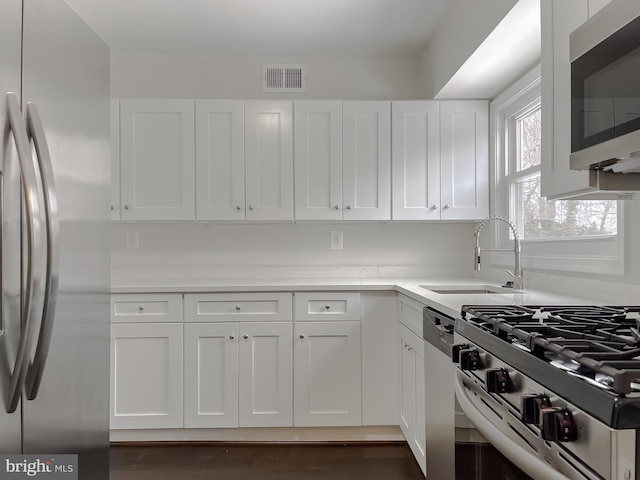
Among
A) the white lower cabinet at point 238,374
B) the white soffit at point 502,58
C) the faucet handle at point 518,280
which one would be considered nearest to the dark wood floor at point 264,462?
the white lower cabinet at point 238,374

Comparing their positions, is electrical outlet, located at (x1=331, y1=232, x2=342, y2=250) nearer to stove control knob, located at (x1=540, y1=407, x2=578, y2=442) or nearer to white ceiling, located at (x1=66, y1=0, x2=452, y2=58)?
white ceiling, located at (x1=66, y1=0, x2=452, y2=58)

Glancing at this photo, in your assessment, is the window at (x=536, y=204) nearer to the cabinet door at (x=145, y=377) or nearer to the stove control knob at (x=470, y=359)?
the stove control knob at (x=470, y=359)

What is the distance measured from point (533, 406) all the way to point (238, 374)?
6.63ft

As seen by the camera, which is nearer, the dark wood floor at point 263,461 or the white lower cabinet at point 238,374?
the dark wood floor at point 263,461

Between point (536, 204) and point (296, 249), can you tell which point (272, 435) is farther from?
point (536, 204)

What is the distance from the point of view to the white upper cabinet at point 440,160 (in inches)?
115

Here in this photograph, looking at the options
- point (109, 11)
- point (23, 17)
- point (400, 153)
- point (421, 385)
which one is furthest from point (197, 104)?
point (421, 385)

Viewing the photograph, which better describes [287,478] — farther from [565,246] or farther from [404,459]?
[565,246]

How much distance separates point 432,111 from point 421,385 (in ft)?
5.76

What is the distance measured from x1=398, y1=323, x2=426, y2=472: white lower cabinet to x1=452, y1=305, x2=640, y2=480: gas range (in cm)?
82

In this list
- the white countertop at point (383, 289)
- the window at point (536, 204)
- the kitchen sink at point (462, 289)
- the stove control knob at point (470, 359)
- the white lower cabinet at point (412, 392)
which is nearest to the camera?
the stove control knob at point (470, 359)

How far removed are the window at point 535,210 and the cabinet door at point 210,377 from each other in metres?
1.75

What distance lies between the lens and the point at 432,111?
9.64 feet

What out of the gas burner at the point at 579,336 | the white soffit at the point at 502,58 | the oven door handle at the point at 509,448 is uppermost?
the white soffit at the point at 502,58
